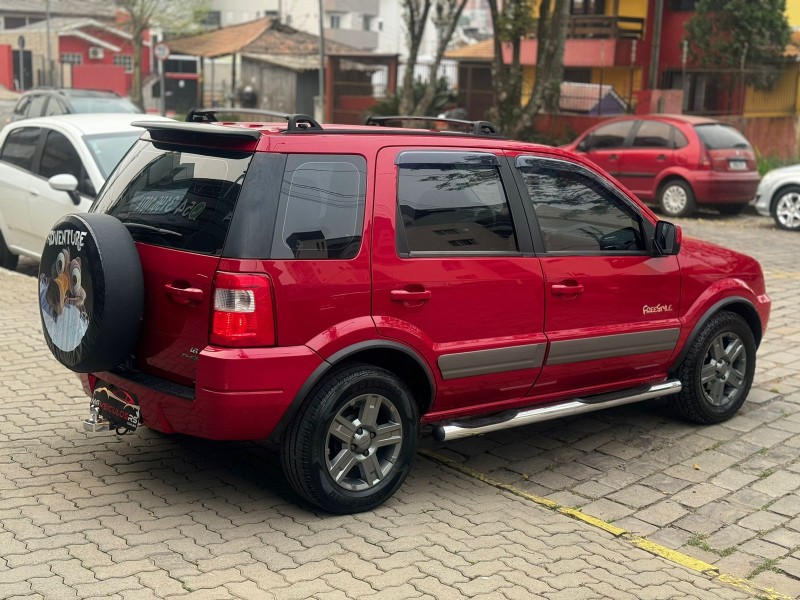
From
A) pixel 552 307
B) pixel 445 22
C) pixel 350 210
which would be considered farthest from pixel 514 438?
pixel 445 22

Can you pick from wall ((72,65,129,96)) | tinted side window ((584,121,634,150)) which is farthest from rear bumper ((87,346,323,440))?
wall ((72,65,129,96))

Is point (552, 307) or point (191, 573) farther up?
point (552, 307)

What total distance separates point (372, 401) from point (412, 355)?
0.97 feet

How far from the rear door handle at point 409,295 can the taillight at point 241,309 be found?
2.17 ft

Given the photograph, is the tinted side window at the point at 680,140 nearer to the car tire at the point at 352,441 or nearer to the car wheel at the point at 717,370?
the car wheel at the point at 717,370

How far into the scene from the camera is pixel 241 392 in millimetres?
4770

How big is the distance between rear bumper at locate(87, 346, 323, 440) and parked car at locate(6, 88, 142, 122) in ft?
55.6

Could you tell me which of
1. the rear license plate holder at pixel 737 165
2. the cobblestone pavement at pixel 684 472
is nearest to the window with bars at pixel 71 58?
the rear license plate holder at pixel 737 165

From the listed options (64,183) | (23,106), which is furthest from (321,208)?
(23,106)

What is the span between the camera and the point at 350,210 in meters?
5.14

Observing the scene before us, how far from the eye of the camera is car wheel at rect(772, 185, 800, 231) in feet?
55.8

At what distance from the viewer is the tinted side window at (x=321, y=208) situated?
494 centimetres

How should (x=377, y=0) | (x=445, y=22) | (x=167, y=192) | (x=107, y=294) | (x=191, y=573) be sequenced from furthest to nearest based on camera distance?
1. (x=377, y=0)
2. (x=445, y=22)
3. (x=167, y=192)
4. (x=107, y=294)
5. (x=191, y=573)

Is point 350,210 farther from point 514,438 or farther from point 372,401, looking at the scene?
point 514,438
